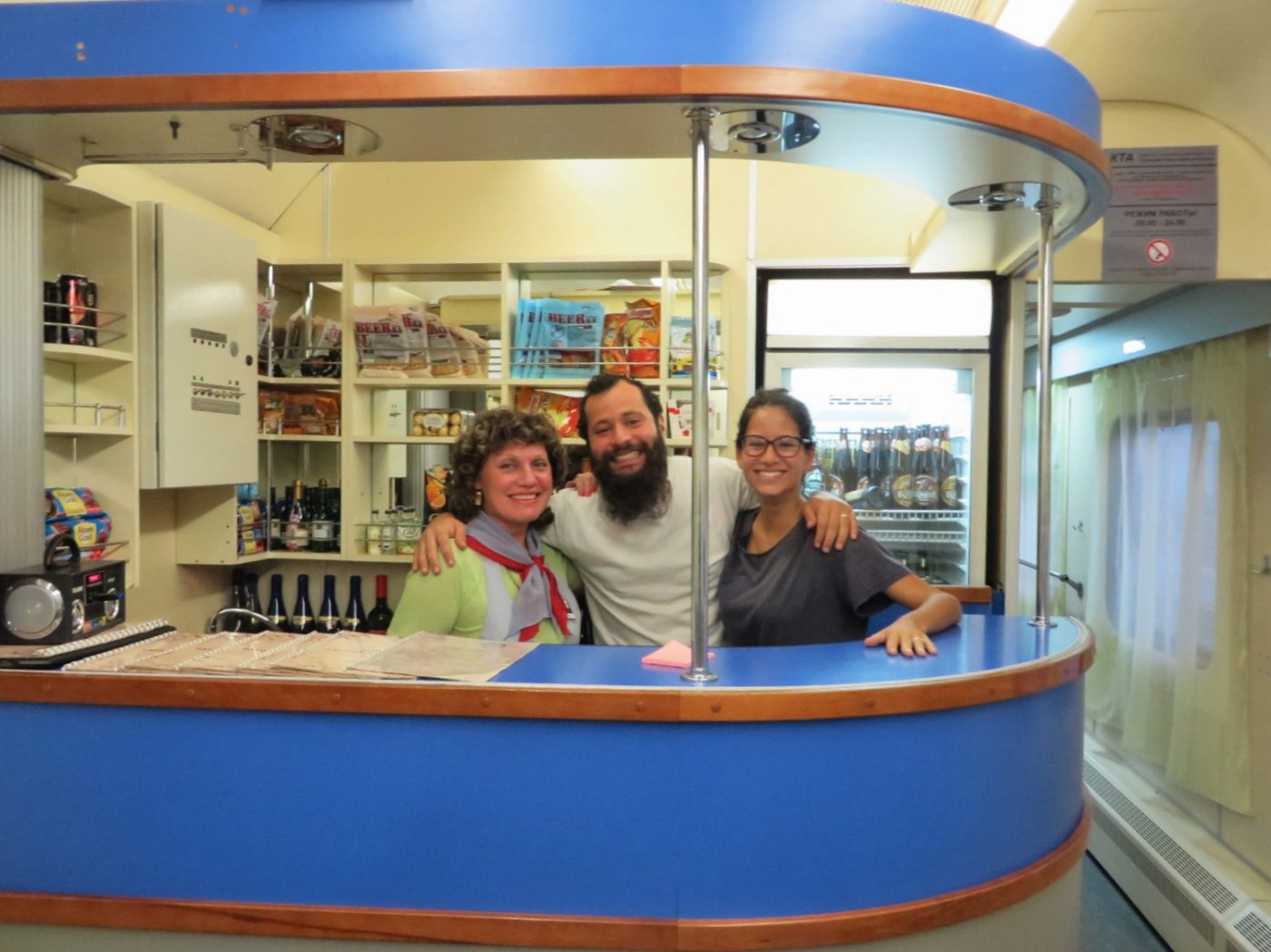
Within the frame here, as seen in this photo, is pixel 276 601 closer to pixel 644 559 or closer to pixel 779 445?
pixel 644 559

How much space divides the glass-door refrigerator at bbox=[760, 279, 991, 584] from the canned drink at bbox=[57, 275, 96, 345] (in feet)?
7.50

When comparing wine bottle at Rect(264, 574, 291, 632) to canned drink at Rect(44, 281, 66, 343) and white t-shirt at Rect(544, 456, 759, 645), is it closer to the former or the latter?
canned drink at Rect(44, 281, 66, 343)

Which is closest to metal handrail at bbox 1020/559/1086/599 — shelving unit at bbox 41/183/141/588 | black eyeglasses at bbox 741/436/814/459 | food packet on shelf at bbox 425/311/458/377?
food packet on shelf at bbox 425/311/458/377

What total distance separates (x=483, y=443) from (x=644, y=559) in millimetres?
447

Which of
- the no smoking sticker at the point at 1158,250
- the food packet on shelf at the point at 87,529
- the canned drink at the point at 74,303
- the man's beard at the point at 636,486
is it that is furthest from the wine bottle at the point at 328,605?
the no smoking sticker at the point at 1158,250

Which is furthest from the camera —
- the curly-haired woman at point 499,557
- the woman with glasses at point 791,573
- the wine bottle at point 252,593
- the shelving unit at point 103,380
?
the wine bottle at point 252,593

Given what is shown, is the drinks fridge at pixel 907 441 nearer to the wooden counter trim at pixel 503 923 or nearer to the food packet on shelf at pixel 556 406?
the food packet on shelf at pixel 556 406

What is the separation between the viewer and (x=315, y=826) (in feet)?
5.12

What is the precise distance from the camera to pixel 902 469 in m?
3.79

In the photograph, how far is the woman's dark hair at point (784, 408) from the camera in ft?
6.91

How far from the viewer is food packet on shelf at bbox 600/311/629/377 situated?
3.38 m

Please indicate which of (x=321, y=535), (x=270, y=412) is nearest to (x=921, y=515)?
(x=321, y=535)

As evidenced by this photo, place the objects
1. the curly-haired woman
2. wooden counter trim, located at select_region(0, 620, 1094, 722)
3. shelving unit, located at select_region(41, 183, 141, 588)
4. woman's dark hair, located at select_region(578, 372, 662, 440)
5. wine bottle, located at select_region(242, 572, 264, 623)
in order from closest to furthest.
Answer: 1. wooden counter trim, located at select_region(0, 620, 1094, 722)
2. the curly-haired woman
3. woman's dark hair, located at select_region(578, 372, 662, 440)
4. shelving unit, located at select_region(41, 183, 141, 588)
5. wine bottle, located at select_region(242, 572, 264, 623)

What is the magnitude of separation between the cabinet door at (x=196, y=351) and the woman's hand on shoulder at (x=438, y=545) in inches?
48.1
